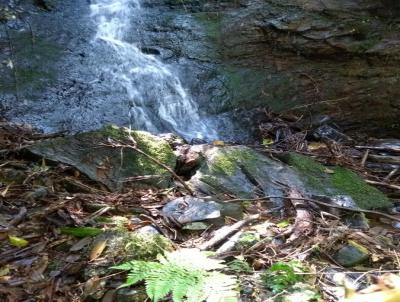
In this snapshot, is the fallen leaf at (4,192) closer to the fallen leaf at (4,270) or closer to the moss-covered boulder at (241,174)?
the fallen leaf at (4,270)

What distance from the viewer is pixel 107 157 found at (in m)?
3.61

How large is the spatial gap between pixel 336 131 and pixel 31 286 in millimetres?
5566

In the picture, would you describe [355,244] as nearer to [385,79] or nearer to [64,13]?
[385,79]

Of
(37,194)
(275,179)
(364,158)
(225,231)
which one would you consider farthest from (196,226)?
(364,158)

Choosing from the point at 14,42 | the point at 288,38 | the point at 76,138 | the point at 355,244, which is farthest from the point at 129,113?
the point at 355,244

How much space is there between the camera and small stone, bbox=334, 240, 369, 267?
2471 mm

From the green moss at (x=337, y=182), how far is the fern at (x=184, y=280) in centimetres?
227

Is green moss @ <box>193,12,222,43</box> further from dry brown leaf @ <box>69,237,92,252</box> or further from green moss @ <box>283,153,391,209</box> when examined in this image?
dry brown leaf @ <box>69,237,92,252</box>

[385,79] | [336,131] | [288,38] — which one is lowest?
[336,131]

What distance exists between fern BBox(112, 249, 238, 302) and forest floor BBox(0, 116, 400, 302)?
0.71ft

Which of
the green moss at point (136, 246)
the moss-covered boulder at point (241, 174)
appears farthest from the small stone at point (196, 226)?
the moss-covered boulder at point (241, 174)

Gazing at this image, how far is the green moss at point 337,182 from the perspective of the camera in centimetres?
402

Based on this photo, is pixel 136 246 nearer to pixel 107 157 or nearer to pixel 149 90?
pixel 107 157

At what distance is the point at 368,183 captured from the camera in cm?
452
